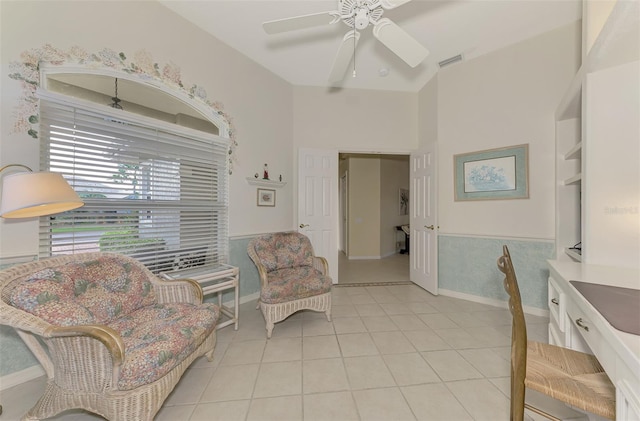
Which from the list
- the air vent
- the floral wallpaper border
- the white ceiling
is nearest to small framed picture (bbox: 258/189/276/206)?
the floral wallpaper border

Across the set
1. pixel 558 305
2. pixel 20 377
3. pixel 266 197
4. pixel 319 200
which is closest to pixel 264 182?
pixel 266 197

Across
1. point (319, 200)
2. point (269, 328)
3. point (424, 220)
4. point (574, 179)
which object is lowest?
point (269, 328)

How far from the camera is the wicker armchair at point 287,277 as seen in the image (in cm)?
226

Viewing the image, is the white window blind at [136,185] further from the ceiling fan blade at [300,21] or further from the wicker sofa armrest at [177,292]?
the ceiling fan blade at [300,21]

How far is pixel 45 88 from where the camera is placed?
1696mm

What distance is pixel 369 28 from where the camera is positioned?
251 cm

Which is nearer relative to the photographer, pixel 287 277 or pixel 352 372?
pixel 352 372

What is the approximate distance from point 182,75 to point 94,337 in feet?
7.97

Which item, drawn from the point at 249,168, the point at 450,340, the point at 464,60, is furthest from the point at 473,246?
the point at 249,168

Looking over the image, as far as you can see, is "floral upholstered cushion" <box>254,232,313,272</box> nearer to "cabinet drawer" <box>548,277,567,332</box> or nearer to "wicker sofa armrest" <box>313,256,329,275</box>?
"wicker sofa armrest" <box>313,256,329,275</box>

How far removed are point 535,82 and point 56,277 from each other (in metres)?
4.55

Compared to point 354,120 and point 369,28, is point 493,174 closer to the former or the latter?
point 354,120

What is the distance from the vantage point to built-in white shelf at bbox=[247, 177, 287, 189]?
124 inches

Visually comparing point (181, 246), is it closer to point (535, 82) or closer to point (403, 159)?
point (535, 82)
